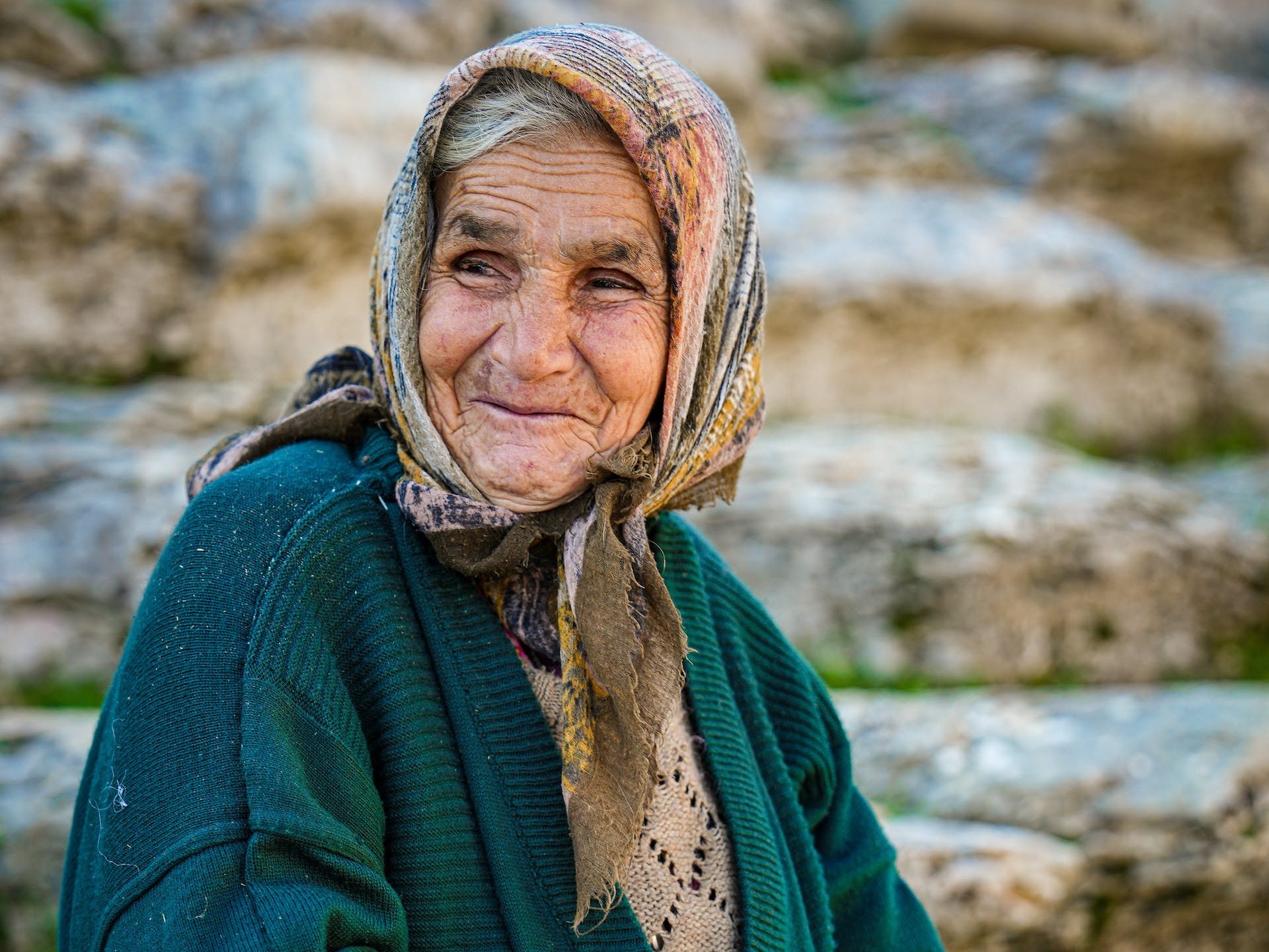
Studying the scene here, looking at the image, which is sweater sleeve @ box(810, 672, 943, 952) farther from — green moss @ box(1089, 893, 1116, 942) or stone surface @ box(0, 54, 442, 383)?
stone surface @ box(0, 54, 442, 383)

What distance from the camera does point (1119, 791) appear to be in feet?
10.9

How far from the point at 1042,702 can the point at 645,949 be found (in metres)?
2.55

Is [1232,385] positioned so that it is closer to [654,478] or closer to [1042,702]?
[1042,702]

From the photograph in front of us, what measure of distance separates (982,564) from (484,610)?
2854 millimetres

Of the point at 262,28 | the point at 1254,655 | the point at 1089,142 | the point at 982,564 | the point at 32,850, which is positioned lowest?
the point at 1254,655

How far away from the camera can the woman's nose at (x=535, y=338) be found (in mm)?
1630

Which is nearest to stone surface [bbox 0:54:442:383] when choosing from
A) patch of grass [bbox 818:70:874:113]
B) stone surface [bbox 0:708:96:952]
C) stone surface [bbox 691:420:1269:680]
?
stone surface [bbox 691:420:1269:680]

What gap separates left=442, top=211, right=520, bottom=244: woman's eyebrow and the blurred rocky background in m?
1.77

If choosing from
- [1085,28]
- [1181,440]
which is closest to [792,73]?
[1085,28]

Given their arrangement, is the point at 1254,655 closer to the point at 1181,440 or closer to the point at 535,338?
the point at 1181,440

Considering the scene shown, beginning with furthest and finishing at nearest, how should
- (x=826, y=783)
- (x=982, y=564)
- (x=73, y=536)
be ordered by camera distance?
1. (x=982, y=564)
2. (x=73, y=536)
3. (x=826, y=783)

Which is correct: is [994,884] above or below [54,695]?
below

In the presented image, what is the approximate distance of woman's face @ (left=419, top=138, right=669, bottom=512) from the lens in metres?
1.64

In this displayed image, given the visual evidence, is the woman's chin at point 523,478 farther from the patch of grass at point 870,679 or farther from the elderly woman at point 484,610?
the patch of grass at point 870,679
